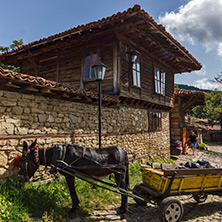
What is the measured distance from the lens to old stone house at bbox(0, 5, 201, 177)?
5.22 meters

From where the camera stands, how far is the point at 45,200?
4648 mm

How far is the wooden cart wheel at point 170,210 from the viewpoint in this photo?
13.4 feet

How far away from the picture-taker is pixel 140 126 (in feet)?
33.7

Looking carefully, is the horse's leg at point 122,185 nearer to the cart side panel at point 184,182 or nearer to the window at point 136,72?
the cart side panel at point 184,182

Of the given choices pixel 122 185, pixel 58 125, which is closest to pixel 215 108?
pixel 58 125

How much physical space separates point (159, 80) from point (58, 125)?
24.8ft

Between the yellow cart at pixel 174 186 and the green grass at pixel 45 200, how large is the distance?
1.88ft

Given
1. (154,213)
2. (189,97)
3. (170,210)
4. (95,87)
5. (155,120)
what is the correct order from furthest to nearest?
(189,97), (155,120), (95,87), (154,213), (170,210)

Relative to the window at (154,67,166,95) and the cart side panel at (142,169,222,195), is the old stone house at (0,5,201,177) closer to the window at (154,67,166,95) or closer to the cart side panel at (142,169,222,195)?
the window at (154,67,166,95)

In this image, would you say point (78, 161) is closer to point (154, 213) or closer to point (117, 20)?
point (154, 213)

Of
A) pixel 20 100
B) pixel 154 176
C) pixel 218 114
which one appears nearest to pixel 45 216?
pixel 154 176

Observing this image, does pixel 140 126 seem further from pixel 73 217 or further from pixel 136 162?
pixel 73 217

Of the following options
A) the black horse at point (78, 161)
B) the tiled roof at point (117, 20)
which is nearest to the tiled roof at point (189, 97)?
the tiled roof at point (117, 20)

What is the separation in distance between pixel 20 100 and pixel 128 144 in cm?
549
